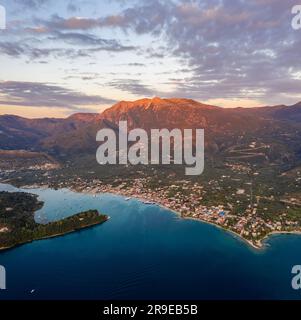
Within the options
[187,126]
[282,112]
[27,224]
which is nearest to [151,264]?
[27,224]

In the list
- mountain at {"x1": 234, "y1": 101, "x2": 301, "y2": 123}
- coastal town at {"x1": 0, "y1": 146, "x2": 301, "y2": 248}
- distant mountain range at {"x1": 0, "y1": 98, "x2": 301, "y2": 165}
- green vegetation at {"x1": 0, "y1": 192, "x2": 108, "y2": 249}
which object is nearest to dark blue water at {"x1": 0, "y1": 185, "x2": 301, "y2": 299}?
green vegetation at {"x1": 0, "y1": 192, "x2": 108, "y2": 249}

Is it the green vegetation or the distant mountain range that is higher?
the distant mountain range

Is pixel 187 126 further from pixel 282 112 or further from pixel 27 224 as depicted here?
pixel 27 224

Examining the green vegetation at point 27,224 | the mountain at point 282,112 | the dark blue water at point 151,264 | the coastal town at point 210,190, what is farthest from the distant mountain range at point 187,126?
the green vegetation at point 27,224

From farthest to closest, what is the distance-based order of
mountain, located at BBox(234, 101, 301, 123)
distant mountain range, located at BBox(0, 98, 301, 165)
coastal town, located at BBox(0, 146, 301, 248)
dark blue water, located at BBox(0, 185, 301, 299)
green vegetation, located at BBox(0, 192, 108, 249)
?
1. mountain, located at BBox(234, 101, 301, 123)
2. distant mountain range, located at BBox(0, 98, 301, 165)
3. coastal town, located at BBox(0, 146, 301, 248)
4. green vegetation, located at BBox(0, 192, 108, 249)
5. dark blue water, located at BBox(0, 185, 301, 299)

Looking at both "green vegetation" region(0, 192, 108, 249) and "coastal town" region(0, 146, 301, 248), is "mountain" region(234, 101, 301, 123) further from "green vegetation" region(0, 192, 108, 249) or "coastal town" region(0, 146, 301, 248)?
"green vegetation" region(0, 192, 108, 249)

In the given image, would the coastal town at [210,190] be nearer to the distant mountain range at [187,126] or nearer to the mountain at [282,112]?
the distant mountain range at [187,126]
